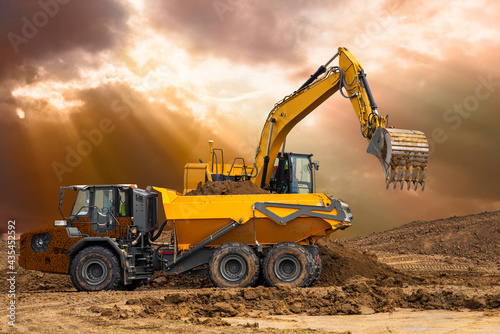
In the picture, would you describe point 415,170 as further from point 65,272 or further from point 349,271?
point 65,272

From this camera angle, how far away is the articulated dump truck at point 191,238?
40.1 ft

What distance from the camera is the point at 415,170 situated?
40.0ft

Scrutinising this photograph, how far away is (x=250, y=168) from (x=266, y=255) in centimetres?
532

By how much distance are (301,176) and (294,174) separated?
0.23 metres

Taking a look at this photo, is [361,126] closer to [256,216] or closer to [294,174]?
[294,174]

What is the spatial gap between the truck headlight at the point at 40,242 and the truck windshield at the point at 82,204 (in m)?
0.83

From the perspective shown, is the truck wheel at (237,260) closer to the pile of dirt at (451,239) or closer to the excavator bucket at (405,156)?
the excavator bucket at (405,156)

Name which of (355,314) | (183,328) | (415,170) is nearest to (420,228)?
(415,170)

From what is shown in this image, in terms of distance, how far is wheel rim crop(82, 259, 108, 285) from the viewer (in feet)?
40.3

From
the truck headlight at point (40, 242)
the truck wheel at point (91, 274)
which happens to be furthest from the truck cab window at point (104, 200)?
the truck headlight at point (40, 242)

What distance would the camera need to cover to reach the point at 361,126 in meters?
13.8

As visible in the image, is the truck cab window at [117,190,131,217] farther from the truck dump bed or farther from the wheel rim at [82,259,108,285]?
the wheel rim at [82,259,108,285]

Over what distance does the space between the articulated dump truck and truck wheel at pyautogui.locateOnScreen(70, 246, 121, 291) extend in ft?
0.07

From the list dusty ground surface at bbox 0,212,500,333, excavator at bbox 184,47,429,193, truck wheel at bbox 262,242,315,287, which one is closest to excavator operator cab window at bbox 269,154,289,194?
excavator at bbox 184,47,429,193
